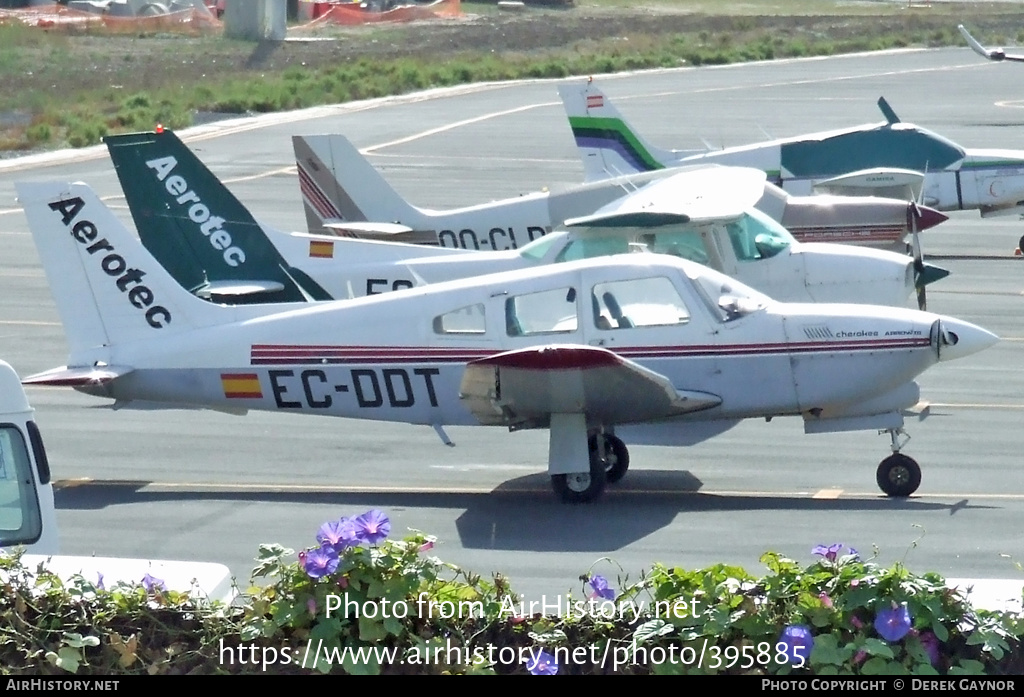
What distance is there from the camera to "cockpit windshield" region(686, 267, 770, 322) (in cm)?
1215

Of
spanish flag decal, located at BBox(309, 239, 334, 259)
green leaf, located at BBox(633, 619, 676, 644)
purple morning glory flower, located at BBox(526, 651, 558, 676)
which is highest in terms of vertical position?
green leaf, located at BBox(633, 619, 676, 644)

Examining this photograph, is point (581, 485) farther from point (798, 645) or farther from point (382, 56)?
point (382, 56)

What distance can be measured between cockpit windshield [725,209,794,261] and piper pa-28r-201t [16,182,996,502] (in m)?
2.53

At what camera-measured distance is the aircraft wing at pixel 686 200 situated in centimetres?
1445

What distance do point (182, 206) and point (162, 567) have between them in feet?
35.1

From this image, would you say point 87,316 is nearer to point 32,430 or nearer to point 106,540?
point 106,540

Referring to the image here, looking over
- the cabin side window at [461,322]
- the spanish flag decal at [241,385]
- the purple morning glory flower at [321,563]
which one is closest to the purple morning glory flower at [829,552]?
the purple morning glory flower at [321,563]

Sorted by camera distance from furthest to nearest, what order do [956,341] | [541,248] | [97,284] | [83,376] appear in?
[541,248] → [97,284] → [83,376] → [956,341]

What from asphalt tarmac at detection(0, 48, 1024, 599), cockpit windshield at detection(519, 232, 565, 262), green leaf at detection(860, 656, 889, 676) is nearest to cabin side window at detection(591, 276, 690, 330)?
asphalt tarmac at detection(0, 48, 1024, 599)

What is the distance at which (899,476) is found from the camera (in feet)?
38.7

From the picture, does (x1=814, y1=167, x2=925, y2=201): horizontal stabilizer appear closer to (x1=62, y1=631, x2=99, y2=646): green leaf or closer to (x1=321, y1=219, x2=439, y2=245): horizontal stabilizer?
(x1=321, y1=219, x2=439, y2=245): horizontal stabilizer

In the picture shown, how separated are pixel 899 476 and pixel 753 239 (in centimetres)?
378

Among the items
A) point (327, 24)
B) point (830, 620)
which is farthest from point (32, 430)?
point (327, 24)

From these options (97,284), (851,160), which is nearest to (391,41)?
(851,160)
